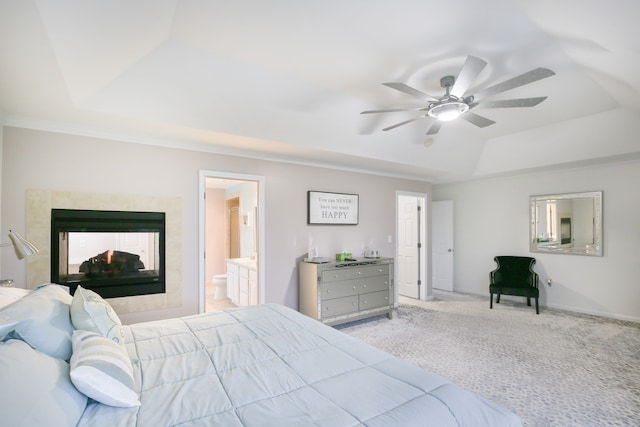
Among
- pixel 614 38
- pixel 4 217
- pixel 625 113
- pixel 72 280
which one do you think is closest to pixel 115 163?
pixel 4 217

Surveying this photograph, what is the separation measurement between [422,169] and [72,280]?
15.7 ft

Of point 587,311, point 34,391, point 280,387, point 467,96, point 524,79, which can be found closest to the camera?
point 34,391

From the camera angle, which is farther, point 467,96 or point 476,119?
point 476,119

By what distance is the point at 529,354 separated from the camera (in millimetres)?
3256

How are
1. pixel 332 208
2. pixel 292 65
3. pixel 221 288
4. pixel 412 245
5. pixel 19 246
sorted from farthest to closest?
pixel 412 245 → pixel 221 288 → pixel 332 208 → pixel 292 65 → pixel 19 246

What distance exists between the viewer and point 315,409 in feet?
3.81

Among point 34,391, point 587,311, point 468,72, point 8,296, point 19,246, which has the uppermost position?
point 468,72

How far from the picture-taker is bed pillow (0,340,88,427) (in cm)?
86

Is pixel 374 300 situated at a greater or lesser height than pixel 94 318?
lesser

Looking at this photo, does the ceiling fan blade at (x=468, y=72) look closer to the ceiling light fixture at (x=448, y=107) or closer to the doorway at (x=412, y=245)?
the ceiling light fixture at (x=448, y=107)

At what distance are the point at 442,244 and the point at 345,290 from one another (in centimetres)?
340

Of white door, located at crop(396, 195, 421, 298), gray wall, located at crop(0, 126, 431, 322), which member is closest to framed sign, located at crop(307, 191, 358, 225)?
gray wall, located at crop(0, 126, 431, 322)

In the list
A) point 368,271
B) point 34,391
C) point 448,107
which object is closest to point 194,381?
point 34,391

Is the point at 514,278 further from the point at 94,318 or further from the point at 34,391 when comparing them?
the point at 34,391
